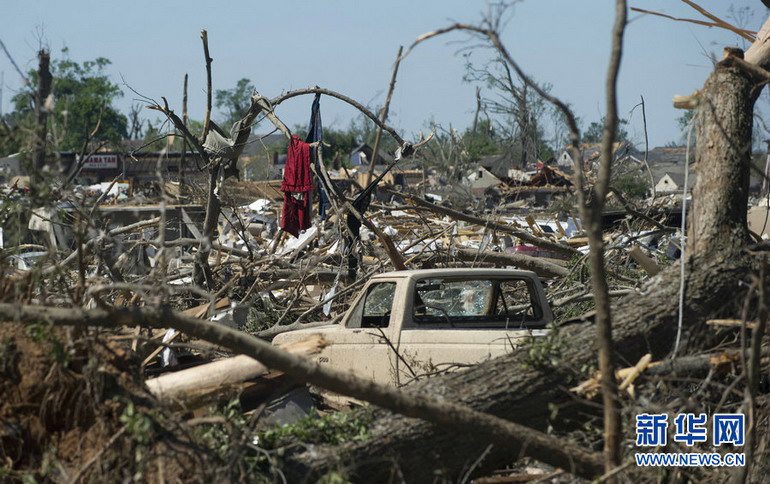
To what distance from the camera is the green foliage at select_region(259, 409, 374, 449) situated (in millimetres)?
4598

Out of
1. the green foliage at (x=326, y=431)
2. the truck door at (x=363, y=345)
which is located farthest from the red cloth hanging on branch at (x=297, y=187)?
the green foliage at (x=326, y=431)

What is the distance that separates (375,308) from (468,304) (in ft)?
2.79

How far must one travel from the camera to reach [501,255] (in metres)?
10.6

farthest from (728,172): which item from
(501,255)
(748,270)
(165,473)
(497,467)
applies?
(501,255)

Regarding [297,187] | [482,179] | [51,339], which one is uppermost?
[482,179]

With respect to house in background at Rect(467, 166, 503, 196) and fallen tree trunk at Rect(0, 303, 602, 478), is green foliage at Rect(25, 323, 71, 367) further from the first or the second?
house in background at Rect(467, 166, 503, 196)

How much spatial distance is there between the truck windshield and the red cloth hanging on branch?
3069 mm

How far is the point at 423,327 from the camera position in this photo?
21.9 feet

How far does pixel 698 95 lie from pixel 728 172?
0.64m

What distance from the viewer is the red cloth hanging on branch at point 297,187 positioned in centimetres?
1065

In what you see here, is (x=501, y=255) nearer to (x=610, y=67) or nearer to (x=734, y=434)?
(x=734, y=434)

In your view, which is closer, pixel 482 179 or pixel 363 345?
pixel 363 345

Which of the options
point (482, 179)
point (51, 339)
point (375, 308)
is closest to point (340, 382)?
point (51, 339)

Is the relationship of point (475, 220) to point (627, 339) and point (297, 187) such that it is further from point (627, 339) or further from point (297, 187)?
point (627, 339)
